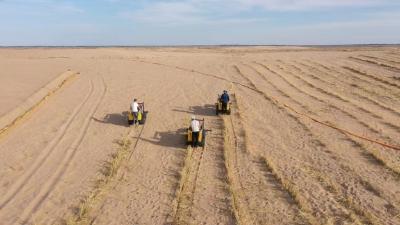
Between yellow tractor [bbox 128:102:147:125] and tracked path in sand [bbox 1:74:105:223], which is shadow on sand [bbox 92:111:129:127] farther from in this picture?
tracked path in sand [bbox 1:74:105:223]

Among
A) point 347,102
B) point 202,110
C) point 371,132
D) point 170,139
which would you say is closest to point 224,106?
point 202,110

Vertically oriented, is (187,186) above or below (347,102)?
above

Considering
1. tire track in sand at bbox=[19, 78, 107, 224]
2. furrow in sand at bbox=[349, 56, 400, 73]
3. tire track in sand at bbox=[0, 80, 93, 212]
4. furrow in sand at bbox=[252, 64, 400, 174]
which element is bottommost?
furrow in sand at bbox=[349, 56, 400, 73]

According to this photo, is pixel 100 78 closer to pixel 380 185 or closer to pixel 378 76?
pixel 378 76

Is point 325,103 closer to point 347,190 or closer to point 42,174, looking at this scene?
point 347,190

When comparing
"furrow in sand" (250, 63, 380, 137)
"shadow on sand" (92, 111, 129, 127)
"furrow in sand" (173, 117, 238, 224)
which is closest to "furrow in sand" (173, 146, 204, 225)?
"furrow in sand" (173, 117, 238, 224)

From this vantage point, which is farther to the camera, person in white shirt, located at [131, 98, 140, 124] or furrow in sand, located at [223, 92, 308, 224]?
person in white shirt, located at [131, 98, 140, 124]

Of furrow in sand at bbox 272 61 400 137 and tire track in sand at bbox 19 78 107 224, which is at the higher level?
tire track in sand at bbox 19 78 107 224
